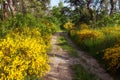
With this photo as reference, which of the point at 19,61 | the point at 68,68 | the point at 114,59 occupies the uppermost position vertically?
the point at 19,61

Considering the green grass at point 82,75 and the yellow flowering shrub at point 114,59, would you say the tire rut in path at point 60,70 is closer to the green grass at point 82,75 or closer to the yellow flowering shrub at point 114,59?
the green grass at point 82,75

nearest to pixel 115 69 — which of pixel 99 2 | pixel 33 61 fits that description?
pixel 33 61

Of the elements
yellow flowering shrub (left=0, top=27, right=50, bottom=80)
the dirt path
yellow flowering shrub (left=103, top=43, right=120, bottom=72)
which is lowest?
the dirt path

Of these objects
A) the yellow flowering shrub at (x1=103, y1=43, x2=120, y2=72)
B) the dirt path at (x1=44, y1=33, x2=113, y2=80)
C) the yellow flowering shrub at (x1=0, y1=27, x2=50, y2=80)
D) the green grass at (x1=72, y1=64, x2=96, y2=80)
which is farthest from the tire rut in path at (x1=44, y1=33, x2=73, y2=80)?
the yellow flowering shrub at (x1=0, y1=27, x2=50, y2=80)

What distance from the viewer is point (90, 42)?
19047mm

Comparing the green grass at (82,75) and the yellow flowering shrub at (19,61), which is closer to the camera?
the yellow flowering shrub at (19,61)

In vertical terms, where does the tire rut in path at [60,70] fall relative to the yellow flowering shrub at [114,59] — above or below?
below

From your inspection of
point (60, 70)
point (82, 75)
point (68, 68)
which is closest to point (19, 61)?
point (82, 75)

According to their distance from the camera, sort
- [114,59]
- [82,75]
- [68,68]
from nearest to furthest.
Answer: [82,75], [114,59], [68,68]

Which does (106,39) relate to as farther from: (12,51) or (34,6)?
(34,6)

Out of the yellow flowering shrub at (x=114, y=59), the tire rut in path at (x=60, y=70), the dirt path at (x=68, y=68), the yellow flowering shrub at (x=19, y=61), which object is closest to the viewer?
the yellow flowering shrub at (x=19, y=61)

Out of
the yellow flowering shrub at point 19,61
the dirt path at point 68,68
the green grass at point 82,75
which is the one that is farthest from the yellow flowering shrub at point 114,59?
the yellow flowering shrub at point 19,61

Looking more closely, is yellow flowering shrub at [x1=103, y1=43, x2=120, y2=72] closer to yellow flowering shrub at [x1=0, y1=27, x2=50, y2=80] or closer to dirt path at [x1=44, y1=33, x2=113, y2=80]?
dirt path at [x1=44, y1=33, x2=113, y2=80]

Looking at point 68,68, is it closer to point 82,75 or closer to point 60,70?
point 60,70
